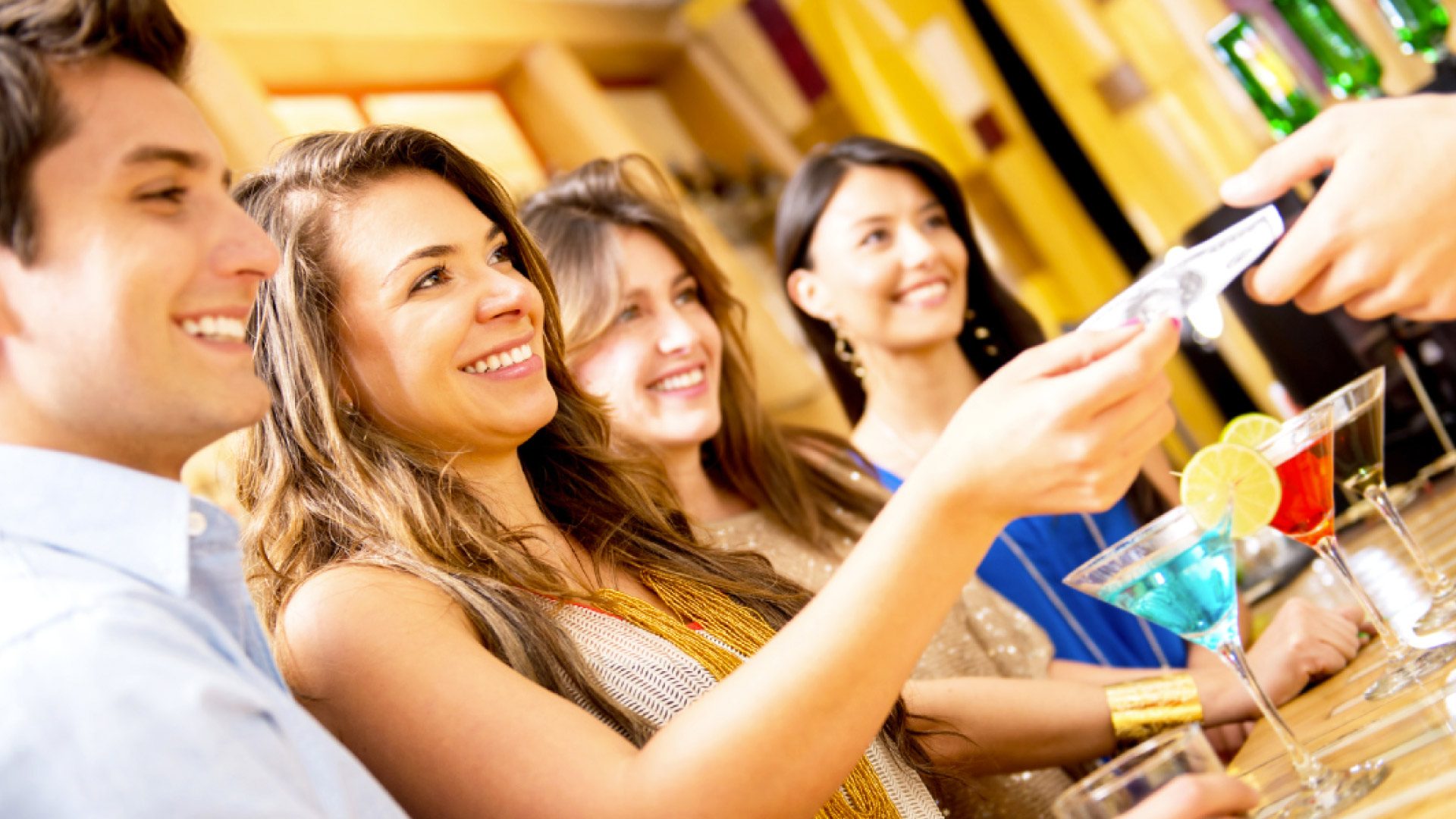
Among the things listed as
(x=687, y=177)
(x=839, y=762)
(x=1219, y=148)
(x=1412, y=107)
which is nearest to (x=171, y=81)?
(x=839, y=762)

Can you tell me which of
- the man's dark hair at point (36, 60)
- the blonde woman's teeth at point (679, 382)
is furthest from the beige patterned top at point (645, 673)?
the blonde woman's teeth at point (679, 382)

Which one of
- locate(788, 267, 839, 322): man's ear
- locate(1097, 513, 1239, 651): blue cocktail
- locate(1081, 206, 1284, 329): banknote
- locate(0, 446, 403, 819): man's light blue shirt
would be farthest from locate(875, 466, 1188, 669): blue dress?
locate(0, 446, 403, 819): man's light blue shirt

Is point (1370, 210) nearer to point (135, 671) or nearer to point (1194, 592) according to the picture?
point (1194, 592)

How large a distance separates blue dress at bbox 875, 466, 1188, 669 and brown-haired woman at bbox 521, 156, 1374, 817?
0.66 feet

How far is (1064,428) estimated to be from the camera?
0.83 m

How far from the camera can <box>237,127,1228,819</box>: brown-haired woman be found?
0.85 metres

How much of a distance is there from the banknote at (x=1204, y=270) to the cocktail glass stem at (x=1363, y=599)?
382 millimetres

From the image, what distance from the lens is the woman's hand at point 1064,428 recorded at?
0.82m

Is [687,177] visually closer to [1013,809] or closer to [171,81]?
[1013,809]

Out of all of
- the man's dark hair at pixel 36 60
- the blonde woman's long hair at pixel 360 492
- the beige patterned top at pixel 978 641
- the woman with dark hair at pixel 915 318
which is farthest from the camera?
the woman with dark hair at pixel 915 318

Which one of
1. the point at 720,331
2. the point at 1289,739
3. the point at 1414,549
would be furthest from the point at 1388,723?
the point at 720,331

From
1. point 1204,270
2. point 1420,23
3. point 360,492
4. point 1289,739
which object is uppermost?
point 360,492

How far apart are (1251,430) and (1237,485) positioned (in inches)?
13.0

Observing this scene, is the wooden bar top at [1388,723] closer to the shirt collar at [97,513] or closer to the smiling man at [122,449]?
the smiling man at [122,449]
